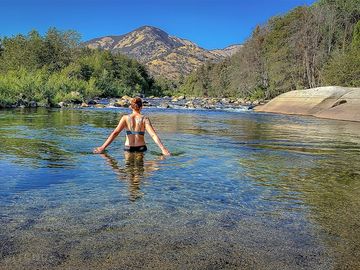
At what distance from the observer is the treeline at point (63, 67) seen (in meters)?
50.8

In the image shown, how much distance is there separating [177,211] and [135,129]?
553cm

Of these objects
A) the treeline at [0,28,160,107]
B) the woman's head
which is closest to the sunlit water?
the woman's head

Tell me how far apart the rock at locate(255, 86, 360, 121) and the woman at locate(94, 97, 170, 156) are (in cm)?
Result: 1948

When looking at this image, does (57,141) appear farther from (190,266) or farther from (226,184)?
(190,266)

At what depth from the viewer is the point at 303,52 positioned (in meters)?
63.3

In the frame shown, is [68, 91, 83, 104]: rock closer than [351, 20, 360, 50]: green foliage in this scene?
Yes

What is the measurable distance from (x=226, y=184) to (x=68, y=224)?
129 inches

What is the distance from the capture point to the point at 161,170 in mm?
8656

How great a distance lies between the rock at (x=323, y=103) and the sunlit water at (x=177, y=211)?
18.7 metres

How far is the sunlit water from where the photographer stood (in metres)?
4.11

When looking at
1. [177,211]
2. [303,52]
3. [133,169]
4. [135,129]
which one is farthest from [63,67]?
[177,211]

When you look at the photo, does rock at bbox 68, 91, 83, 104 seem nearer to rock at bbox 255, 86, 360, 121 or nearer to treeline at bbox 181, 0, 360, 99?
rock at bbox 255, 86, 360, 121

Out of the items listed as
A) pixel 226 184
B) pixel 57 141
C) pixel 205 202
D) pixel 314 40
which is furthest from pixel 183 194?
pixel 314 40

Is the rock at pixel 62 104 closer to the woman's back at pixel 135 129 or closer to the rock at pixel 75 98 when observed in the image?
the rock at pixel 75 98
